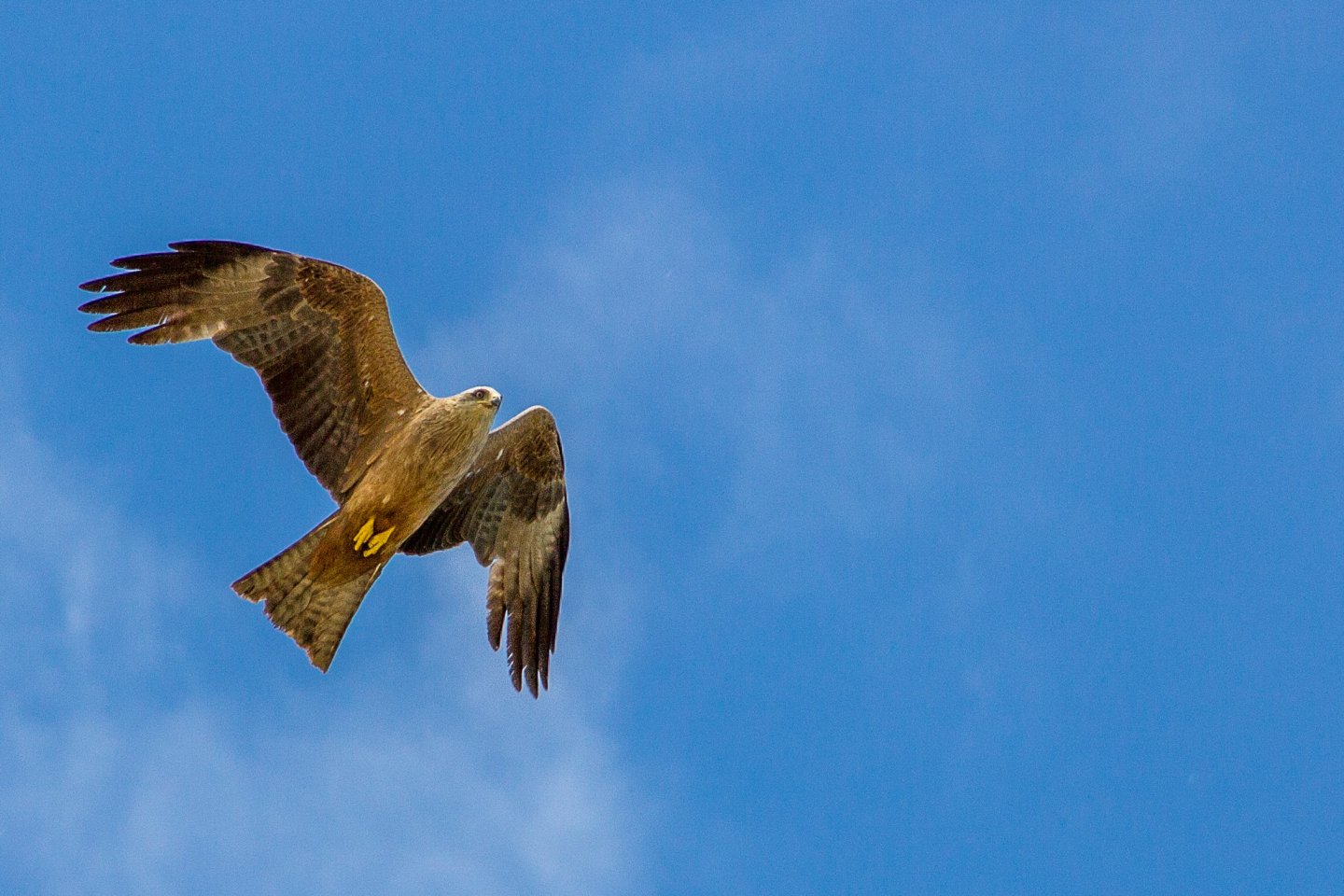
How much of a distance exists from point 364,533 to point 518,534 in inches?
78.9

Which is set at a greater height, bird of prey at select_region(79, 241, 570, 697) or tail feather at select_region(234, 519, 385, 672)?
bird of prey at select_region(79, 241, 570, 697)

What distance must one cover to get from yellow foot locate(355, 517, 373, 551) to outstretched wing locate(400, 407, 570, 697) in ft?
4.36

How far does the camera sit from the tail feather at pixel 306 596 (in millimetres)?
16281

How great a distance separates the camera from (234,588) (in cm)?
1627

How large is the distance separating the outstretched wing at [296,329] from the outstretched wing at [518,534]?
4.27ft

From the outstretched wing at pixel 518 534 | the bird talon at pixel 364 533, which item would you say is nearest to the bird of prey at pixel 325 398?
the bird talon at pixel 364 533

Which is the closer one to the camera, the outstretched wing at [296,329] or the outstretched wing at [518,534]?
the outstretched wing at [296,329]

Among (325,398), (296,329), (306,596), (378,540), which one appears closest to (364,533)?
(378,540)

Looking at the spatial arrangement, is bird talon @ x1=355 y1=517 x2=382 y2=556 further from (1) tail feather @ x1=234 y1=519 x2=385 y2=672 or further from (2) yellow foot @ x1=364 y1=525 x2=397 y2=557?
(1) tail feather @ x1=234 y1=519 x2=385 y2=672

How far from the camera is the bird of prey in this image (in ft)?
53.4

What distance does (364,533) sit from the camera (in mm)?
16281

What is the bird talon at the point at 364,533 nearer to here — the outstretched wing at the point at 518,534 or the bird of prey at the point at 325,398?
the bird of prey at the point at 325,398

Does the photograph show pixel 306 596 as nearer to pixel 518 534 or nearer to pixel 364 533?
pixel 364 533

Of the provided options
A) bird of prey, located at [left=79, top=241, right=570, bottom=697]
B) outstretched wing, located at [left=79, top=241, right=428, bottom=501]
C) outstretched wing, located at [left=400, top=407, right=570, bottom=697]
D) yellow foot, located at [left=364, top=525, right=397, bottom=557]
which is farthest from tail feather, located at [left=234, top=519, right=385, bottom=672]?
outstretched wing, located at [left=400, top=407, right=570, bottom=697]
